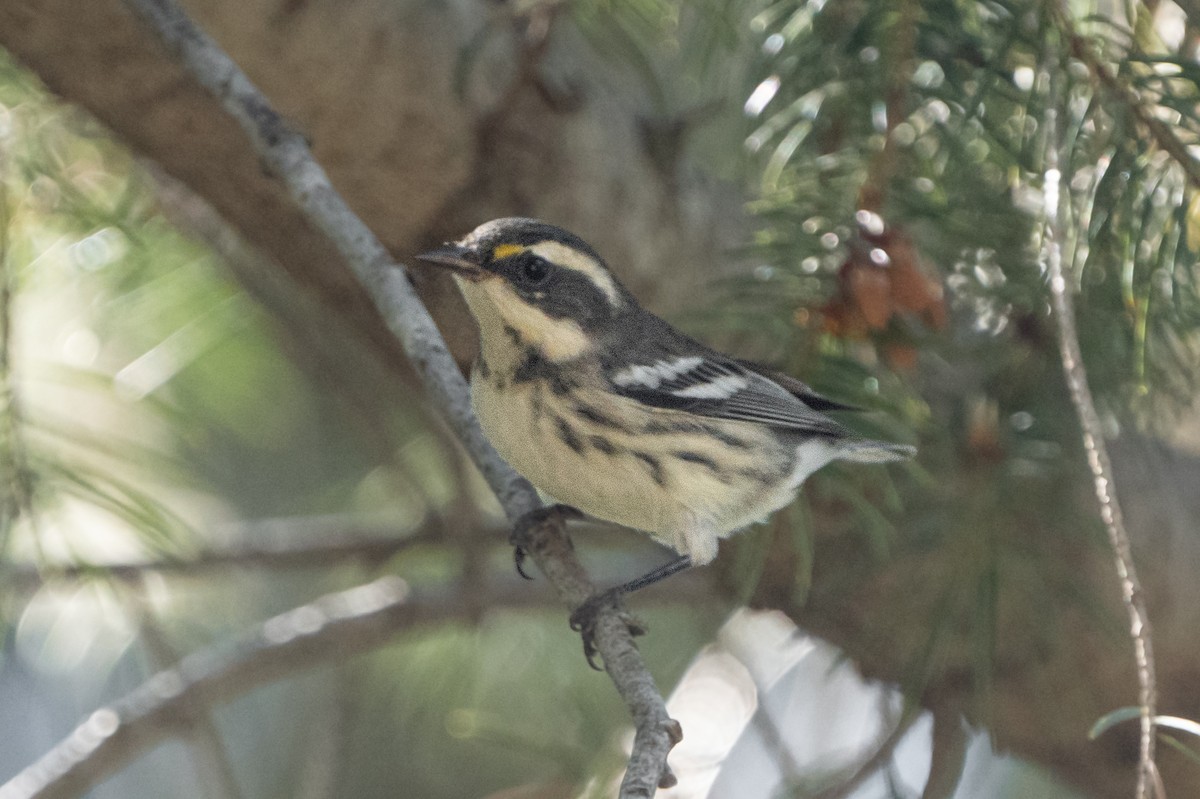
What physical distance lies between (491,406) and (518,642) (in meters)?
1.36

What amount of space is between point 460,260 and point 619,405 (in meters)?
0.31

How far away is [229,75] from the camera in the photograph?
159 centimetres

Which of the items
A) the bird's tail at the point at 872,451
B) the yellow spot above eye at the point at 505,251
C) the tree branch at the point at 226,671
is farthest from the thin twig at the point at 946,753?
the yellow spot above eye at the point at 505,251

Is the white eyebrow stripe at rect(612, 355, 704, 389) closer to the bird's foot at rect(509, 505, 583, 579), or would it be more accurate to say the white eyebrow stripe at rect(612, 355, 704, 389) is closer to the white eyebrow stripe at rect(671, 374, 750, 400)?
the white eyebrow stripe at rect(671, 374, 750, 400)

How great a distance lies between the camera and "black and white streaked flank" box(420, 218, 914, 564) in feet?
5.57

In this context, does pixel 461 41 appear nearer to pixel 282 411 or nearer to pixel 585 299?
pixel 585 299

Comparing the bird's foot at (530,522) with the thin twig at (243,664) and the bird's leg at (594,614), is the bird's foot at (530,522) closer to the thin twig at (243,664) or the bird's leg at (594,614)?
the bird's leg at (594,614)

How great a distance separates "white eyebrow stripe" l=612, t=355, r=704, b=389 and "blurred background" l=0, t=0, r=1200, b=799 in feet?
0.40

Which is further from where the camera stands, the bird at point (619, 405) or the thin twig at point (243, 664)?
the thin twig at point (243, 664)

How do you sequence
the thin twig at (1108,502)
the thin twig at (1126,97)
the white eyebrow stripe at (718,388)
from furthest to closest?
the white eyebrow stripe at (718,388)
the thin twig at (1126,97)
the thin twig at (1108,502)

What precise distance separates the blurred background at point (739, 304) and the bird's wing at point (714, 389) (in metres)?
0.09

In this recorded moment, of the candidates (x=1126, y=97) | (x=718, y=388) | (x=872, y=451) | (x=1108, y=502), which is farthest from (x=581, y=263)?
(x=1108, y=502)

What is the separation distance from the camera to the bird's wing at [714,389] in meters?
1.84

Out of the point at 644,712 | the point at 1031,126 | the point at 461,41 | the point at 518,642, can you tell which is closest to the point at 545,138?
the point at 461,41
